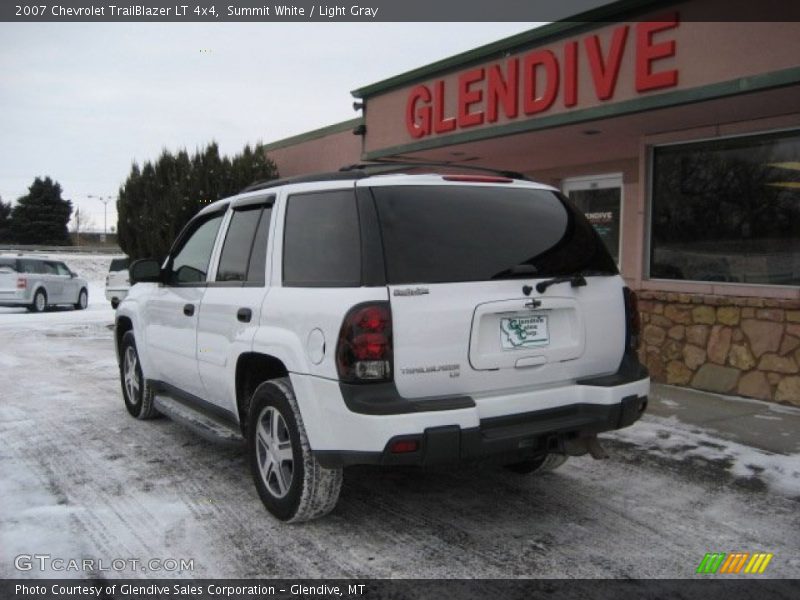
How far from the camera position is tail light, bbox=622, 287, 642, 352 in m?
4.15

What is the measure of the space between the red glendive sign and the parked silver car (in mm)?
13481

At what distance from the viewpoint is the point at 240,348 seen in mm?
4219

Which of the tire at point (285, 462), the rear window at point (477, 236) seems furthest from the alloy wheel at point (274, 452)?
the rear window at point (477, 236)

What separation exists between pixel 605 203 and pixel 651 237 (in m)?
1.96

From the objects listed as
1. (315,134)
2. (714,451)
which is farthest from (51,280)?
(714,451)

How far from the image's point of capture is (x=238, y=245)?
4664 millimetres

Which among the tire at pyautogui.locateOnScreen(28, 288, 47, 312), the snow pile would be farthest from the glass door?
the tire at pyautogui.locateOnScreen(28, 288, 47, 312)

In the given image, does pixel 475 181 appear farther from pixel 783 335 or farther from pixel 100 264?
pixel 100 264

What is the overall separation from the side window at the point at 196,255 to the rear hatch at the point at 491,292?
6.21 feet

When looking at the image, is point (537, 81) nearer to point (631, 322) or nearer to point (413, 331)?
point (631, 322)

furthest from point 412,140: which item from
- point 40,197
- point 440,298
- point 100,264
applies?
point 40,197

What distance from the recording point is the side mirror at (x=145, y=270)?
5.45m

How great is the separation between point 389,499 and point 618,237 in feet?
Result: 23.8

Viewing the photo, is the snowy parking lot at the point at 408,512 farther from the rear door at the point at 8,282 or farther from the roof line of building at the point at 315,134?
the rear door at the point at 8,282
